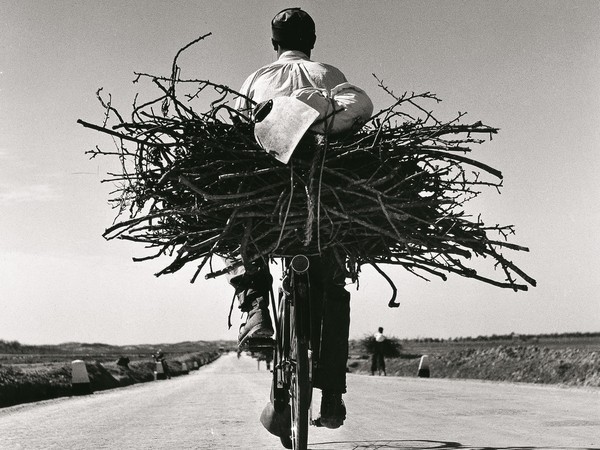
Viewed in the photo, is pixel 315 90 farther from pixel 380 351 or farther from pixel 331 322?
pixel 380 351

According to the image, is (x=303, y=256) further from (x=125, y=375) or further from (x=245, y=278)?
(x=125, y=375)

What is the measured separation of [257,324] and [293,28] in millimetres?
1848

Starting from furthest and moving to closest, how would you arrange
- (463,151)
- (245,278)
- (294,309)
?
(245,278) → (294,309) → (463,151)

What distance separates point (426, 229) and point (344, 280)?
0.68m

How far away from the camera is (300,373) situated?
412 cm

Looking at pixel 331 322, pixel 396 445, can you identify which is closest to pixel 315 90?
pixel 331 322

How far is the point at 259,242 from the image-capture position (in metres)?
4.05

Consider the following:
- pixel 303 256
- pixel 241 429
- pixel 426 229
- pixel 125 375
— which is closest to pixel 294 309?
pixel 303 256

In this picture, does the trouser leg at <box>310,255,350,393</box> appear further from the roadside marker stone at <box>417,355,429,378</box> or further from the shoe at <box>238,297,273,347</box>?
the roadside marker stone at <box>417,355,429,378</box>

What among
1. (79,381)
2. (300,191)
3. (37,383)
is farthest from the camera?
(79,381)

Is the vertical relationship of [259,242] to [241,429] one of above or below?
above

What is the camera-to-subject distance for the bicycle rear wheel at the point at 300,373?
403 centimetres

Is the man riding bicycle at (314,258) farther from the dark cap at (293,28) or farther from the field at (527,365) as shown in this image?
the field at (527,365)

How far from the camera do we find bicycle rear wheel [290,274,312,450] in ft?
13.2
